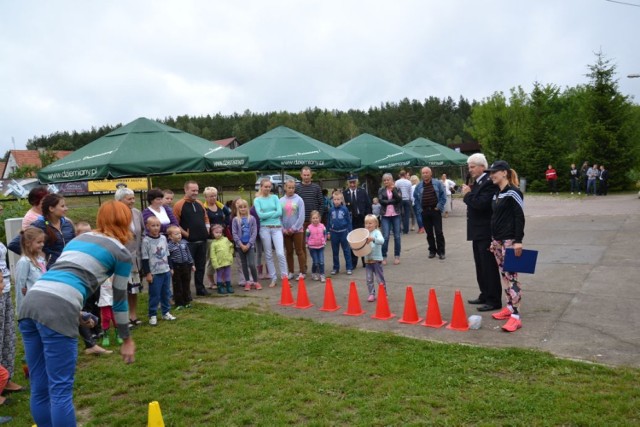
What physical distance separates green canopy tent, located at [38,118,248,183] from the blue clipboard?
6.15 metres

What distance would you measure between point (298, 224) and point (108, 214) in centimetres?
599

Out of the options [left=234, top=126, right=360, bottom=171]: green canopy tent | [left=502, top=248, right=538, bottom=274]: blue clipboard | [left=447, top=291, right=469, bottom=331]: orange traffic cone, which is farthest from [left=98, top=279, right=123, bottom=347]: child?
[left=234, top=126, right=360, bottom=171]: green canopy tent

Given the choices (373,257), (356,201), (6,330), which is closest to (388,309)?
(373,257)

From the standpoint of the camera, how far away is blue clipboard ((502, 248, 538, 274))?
561cm

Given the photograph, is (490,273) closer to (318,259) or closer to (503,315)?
(503,315)

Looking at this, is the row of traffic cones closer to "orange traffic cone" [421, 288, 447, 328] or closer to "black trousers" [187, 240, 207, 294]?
"orange traffic cone" [421, 288, 447, 328]

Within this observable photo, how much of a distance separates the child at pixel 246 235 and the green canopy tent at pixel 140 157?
4.64 ft

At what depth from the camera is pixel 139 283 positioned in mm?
6977

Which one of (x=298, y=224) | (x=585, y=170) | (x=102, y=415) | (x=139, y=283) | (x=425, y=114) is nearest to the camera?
(x=102, y=415)

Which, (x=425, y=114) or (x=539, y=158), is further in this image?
(x=425, y=114)

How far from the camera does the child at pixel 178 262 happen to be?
7.43 metres

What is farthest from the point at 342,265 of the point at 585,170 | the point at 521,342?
the point at 585,170

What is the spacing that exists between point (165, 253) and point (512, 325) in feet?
15.5

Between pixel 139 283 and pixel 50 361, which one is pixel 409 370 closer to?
pixel 50 361
